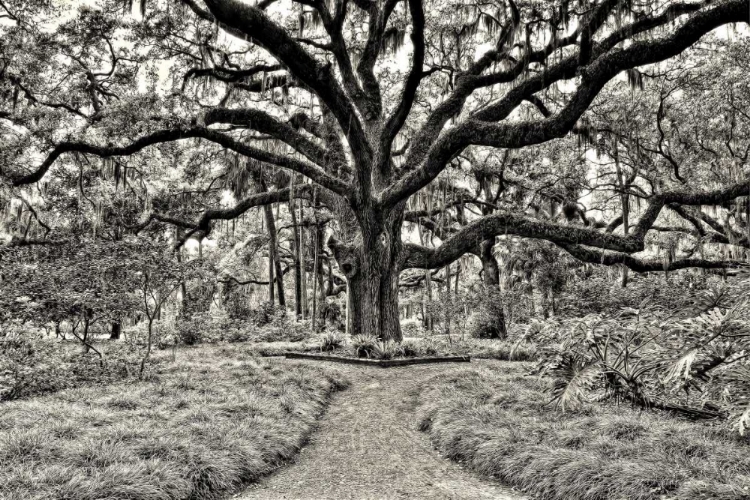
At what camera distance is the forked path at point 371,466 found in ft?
14.2

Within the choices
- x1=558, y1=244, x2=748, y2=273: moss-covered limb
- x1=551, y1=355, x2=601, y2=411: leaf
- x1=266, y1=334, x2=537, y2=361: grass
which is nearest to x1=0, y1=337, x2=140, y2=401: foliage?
x1=266, y1=334, x2=537, y2=361: grass

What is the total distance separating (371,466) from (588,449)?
2125 mm

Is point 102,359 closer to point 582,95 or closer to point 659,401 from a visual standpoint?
point 659,401

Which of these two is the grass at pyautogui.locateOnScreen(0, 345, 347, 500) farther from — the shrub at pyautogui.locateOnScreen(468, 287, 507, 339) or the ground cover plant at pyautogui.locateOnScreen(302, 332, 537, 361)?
the shrub at pyautogui.locateOnScreen(468, 287, 507, 339)

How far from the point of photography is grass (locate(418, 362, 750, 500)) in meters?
3.54

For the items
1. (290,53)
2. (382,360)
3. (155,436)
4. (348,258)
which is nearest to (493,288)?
(348,258)

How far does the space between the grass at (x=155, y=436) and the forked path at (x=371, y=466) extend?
0.24m

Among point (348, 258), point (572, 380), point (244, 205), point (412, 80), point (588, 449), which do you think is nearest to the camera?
point (588, 449)

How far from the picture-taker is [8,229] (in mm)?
19141

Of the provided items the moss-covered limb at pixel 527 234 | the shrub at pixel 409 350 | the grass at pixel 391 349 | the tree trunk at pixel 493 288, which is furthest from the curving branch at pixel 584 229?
the tree trunk at pixel 493 288

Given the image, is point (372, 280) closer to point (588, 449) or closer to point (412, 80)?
point (412, 80)

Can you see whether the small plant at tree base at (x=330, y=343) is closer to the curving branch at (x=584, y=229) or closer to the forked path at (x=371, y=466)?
the curving branch at (x=584, y=229)

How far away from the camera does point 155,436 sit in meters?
4.70

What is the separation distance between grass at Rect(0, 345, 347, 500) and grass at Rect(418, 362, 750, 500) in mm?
2020
